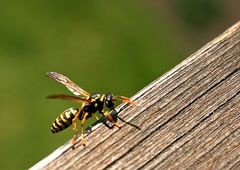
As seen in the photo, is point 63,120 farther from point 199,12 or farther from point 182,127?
point 199,12

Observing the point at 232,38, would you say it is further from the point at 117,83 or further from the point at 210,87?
the point at 117,83

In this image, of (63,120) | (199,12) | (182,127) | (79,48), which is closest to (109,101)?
(63,120)

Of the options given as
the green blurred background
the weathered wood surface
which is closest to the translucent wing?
the weathered wood surface

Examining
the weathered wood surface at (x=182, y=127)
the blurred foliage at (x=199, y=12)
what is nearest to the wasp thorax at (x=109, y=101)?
the weathered wood surface at (x=182, y=127)

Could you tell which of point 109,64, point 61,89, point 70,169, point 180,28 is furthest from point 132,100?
point 180,28

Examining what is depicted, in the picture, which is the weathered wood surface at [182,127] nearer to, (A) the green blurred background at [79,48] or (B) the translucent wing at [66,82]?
(B) the translucent wing at [66,82]

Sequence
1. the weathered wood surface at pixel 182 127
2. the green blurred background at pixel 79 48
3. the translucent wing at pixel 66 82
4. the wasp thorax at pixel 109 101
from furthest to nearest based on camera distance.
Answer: the green blurred background at pixel 79 48 → the translucent wing at pixel 66 82 → the wasp thorax at pixel 109 101 → the weathered wood surface at pixel 182 127

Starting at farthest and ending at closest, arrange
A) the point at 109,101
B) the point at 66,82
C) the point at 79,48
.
Result: 1. the point at 79,48
2. the point at 66,82
3. the point at 109,101

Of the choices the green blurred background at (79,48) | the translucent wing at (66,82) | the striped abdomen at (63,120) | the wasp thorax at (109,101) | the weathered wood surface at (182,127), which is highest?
the green blurred background at (79,48)
